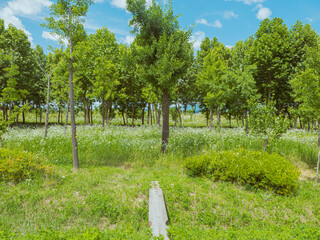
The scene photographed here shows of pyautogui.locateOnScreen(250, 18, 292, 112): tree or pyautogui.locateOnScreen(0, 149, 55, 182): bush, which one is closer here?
pyautogui.locateOnScreen(0, 149, 55, 182): bush

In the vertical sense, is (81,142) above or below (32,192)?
above

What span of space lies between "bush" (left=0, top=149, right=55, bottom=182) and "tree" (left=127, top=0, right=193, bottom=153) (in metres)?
6.32

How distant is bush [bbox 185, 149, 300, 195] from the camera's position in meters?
6.61

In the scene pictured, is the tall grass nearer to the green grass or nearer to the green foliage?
the green foliage

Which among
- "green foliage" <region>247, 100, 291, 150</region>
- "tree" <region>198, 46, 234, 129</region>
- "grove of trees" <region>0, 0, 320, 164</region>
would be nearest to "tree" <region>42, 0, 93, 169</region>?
"grove of trees" <region>0, 0, 320, 164</region>

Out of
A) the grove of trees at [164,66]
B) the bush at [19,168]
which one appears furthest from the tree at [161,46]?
the bush at [19,168]

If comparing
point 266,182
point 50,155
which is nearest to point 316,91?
point 266,182

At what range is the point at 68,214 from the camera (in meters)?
5.29

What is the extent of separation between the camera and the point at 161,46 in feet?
33.0

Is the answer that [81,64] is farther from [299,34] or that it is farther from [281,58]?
[299,34]

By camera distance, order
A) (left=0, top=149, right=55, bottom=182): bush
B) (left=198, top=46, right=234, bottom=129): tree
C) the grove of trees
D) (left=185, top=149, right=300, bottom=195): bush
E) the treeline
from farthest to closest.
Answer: (left=198, top=46, right=234, bottom=129): tree → the treeline → the grove of trees → (left=0, top=149, right=55, bottom=182): bush → (left=185, top=149, right=300, bottom=195): bush

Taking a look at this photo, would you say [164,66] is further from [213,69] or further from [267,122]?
[213,69]

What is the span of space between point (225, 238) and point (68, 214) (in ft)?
15.1

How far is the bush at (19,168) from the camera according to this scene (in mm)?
6844
